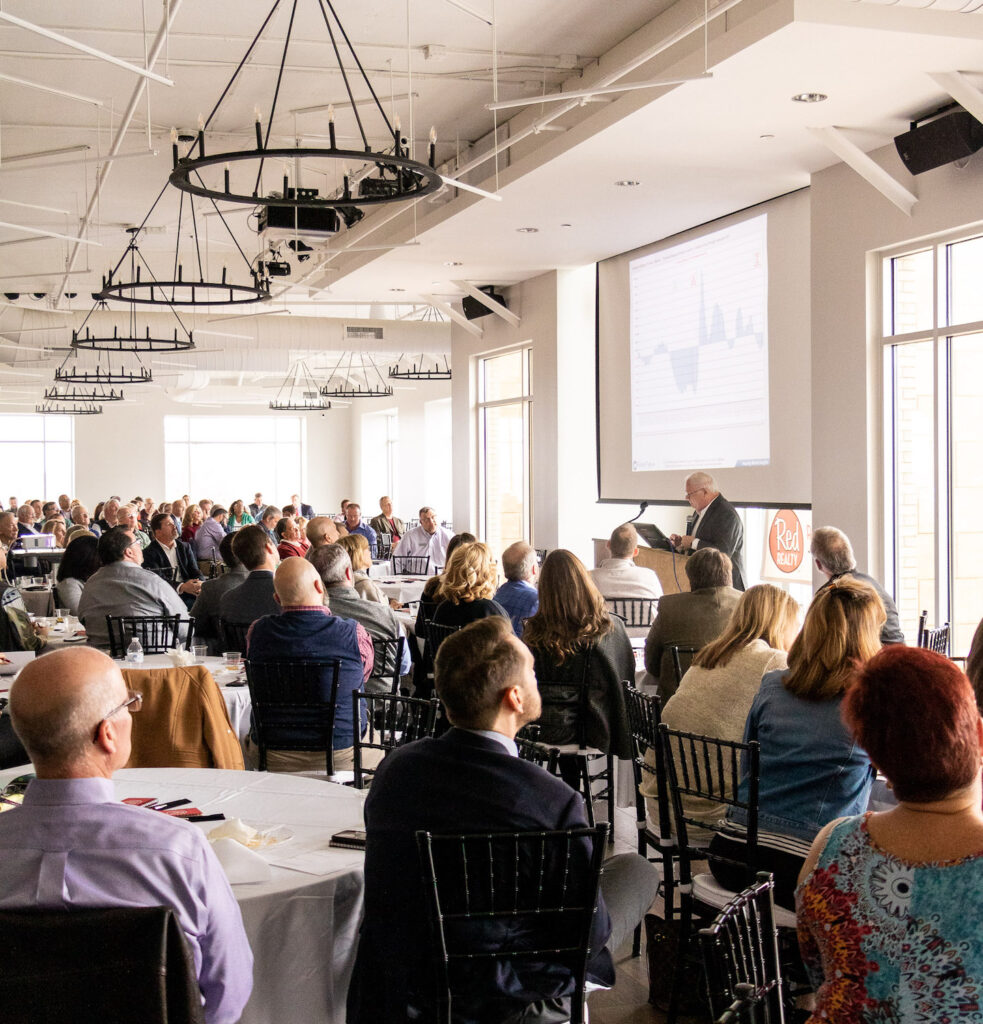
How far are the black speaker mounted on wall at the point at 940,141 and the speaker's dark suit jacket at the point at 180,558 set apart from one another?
6.73 meters

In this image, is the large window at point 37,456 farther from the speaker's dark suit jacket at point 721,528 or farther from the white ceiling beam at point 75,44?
the white ceiling beam at point 75,44

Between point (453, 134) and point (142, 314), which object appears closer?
point (453, 134)

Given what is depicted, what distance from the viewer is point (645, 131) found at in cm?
708

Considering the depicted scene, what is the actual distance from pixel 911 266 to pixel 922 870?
6.53 metres

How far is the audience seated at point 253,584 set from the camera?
6.19 metres

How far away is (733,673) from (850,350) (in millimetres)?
4454

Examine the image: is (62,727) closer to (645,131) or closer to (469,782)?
(469,782)

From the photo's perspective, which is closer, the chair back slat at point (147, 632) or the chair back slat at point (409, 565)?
the chair back slat at point (147, 632)

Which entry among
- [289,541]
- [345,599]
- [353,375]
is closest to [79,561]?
[289,541]

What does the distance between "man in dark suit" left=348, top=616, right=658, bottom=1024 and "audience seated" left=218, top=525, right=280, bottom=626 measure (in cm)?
378

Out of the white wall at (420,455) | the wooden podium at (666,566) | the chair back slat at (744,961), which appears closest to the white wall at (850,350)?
the wooden podium at (666,566)

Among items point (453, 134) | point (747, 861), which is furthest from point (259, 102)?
point (747, 861)

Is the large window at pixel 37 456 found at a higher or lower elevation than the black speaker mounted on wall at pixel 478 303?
lower

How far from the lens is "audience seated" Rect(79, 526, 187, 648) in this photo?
262 inches
